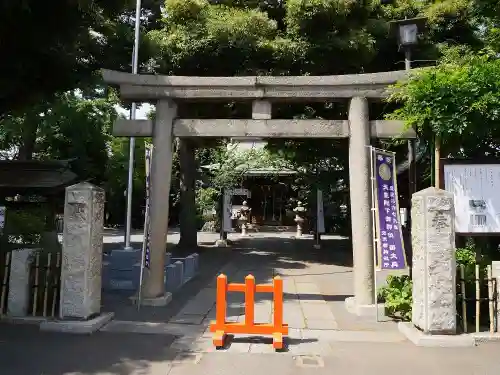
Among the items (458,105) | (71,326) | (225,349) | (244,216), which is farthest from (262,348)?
(244,216)

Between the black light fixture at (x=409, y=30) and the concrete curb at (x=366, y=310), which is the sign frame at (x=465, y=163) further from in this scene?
the black light fixture at (x=409, y=30)

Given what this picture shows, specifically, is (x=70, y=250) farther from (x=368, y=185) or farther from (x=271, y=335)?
(x=368, y=185)

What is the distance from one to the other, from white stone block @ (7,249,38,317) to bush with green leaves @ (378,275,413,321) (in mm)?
5886

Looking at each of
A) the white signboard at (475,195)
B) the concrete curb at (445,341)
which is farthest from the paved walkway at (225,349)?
the white signboard at (475,195)

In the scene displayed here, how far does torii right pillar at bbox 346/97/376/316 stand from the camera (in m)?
8.08

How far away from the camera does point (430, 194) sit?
655 cm

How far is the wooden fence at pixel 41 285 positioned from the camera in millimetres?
7320

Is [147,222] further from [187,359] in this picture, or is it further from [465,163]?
[465,163]

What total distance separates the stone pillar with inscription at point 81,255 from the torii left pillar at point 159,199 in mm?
1301

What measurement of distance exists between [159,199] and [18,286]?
273 cm

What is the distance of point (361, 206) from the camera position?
321 inches

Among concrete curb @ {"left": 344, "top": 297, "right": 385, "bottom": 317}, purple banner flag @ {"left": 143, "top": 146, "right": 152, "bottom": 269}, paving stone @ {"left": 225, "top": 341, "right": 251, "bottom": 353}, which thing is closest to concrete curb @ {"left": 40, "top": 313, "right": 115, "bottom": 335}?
purple banner flag @ {"left": 143, "top": 146, "right": 152, "bottom": 269}

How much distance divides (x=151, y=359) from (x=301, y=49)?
402 inches

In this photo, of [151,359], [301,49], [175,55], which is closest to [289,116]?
[301,49]
